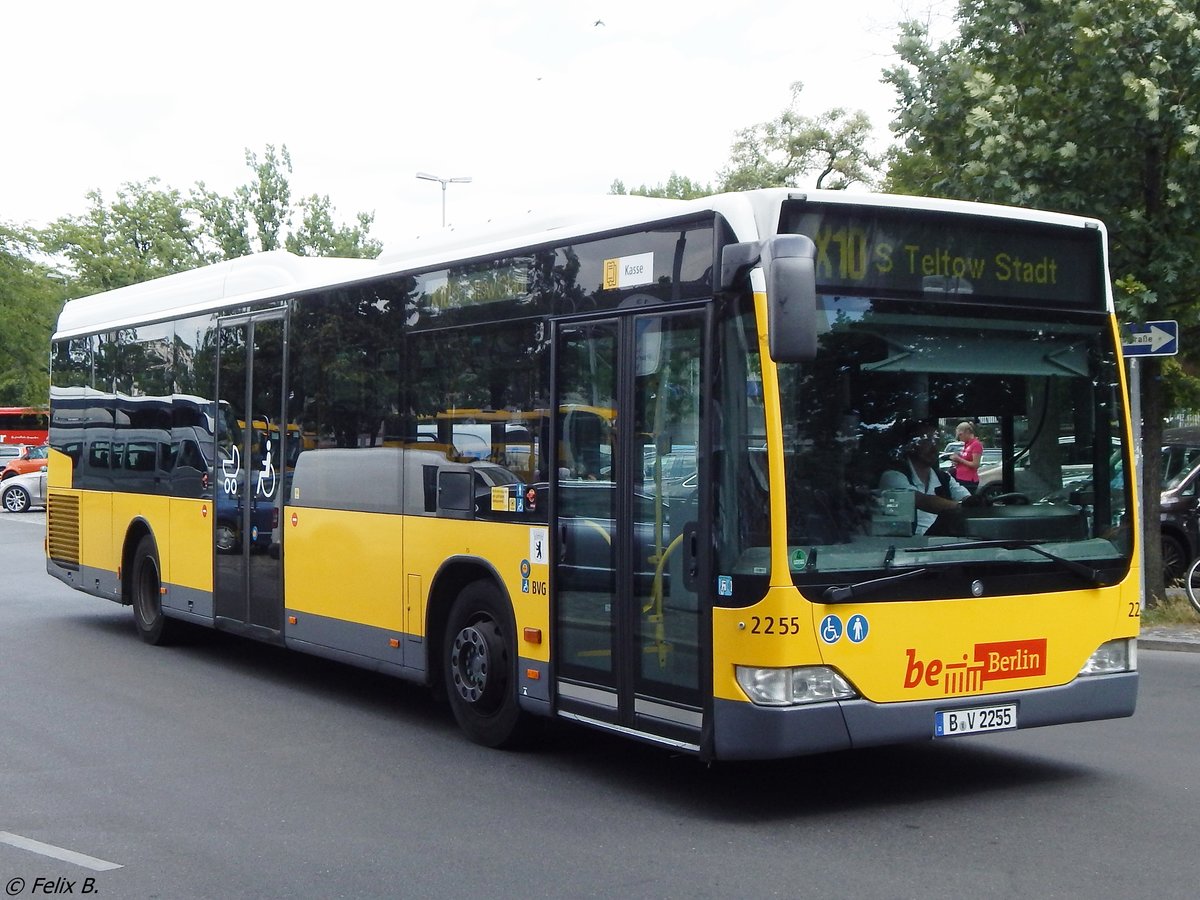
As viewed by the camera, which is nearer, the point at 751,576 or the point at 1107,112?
the point at 751,576

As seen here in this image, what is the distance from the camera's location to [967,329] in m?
7.20

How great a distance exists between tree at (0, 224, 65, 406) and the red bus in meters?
6.62

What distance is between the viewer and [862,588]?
22.2ft

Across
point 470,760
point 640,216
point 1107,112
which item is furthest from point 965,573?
point 1107,112

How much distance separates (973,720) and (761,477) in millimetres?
1614

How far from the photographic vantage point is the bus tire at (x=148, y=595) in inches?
526

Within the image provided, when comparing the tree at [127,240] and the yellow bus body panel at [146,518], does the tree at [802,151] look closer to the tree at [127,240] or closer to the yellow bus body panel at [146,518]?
the tree at [127,240]

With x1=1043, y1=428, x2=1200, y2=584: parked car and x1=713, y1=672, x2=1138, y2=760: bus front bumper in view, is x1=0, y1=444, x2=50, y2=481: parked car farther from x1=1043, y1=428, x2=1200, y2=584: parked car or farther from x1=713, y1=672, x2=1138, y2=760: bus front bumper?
x1=713, y1=672, x2=1138, y2=760: bus front bumper

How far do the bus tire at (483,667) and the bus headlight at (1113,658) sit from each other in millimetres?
3053

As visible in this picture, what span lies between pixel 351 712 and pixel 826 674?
445cm

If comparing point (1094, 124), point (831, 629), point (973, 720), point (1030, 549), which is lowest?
point (973, 720)

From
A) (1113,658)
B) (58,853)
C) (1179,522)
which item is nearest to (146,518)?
(58,853)

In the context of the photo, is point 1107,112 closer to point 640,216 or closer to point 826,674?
point 640,216
